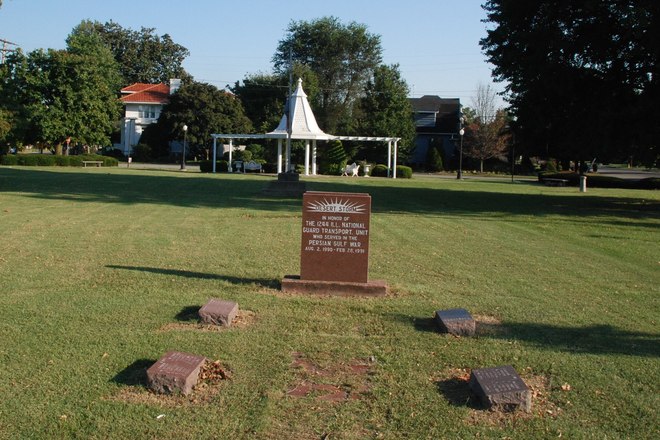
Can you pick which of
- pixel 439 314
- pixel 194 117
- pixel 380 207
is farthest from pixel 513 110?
pixel 194 117

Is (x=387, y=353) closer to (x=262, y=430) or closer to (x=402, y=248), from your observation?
(x=262, y=430)

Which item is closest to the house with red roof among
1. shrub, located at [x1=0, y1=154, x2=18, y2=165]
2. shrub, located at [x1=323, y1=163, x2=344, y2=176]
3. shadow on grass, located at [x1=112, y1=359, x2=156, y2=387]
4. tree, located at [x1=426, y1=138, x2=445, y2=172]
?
shrub, located at [x1=0, y1=154, x2=18, y2=165]

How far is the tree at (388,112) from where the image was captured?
6594 cm

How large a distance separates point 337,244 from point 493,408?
12.5 feet

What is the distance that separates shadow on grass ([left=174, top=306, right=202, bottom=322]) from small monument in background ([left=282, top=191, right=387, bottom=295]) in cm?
151

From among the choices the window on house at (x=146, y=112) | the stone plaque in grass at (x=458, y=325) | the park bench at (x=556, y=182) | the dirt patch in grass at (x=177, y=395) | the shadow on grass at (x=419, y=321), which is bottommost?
the dirt patch in grass at (x=177, y=395)

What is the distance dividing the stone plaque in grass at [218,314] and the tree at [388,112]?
58524 mm

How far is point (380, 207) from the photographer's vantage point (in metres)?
22.4

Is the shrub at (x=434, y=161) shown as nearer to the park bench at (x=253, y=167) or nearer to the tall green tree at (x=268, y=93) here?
the tall green tree at (x=268, y=93)

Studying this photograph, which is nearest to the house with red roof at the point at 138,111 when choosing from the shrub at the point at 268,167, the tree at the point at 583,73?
the shrub at the point at 268,167

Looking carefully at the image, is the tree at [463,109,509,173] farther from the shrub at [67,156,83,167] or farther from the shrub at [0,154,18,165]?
the shrub at [0,154,18,165]

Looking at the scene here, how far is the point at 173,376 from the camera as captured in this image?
5.30 meters

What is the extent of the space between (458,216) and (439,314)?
43.5 ft

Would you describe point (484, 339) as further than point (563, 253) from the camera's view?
No
